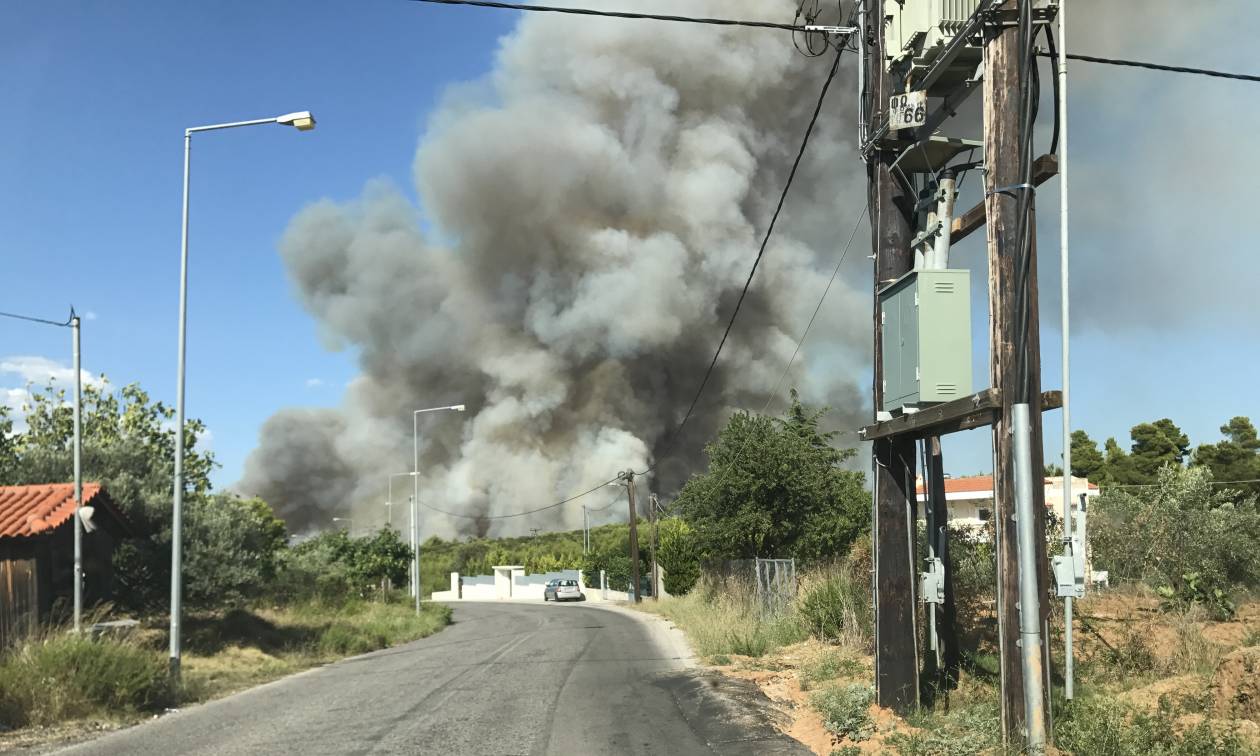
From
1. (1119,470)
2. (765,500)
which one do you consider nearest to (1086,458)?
(1119,470)

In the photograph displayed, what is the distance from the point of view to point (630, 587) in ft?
174

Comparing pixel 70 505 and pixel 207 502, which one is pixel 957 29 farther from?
pixel 207 502

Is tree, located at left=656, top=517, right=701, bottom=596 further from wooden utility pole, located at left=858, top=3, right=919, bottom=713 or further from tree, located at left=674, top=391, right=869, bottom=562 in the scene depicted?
wooden utility pole, located at left=858, top=3, right=919, bottom=713

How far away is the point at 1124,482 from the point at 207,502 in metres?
47.6

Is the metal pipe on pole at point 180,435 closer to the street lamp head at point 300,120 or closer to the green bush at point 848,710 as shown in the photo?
the street lamp head at point 300,120

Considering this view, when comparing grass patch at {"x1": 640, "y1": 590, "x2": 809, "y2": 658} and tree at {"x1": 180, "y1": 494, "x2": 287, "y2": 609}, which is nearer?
grass patch at {"x1": 640, "y1": 590, "x2": 809, "y2": 658}

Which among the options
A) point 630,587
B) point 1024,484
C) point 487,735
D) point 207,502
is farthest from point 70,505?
point 630,587

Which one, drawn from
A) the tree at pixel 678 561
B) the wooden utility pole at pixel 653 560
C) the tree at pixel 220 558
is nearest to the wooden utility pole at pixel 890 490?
the tree at pixel 220 558

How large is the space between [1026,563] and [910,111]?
14.4 feet

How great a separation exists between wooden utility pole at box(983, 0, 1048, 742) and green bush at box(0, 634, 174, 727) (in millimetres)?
10194

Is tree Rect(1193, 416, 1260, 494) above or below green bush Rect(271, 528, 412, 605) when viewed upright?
above

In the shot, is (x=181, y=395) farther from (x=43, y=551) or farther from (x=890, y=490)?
(x=890, y=490)

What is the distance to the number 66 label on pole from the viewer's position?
9.28 metres

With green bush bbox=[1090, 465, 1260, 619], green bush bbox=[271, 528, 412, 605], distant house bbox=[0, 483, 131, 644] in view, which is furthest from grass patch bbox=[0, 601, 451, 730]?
green bush bbox=[1090, 465, 1260, 619]
